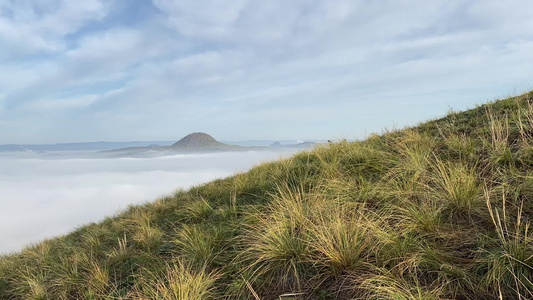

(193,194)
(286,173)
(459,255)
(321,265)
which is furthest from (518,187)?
(193,194)

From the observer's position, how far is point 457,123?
8.11 metres

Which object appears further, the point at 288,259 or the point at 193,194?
the point at 193,194

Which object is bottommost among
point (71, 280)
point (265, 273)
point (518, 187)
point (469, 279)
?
point (71, 280)

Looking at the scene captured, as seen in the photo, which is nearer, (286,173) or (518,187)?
(518,187)

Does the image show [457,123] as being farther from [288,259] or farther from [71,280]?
[71,280]

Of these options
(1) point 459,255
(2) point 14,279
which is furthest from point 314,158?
(2) point 14,279

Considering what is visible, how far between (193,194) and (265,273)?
6.09 m

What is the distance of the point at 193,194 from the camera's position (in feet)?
29.0

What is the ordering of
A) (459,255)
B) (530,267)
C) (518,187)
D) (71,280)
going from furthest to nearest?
(71,280) < (518,187) < (459,255) < (530,267)

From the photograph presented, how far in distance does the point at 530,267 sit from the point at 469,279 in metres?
0.41

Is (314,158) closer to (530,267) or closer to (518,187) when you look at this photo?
(518,187)

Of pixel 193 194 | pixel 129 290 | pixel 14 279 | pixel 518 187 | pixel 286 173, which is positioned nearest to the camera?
pixel 518 187

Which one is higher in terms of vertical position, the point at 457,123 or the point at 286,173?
the point at 457,123

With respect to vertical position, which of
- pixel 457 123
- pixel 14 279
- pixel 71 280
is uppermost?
pixel 457 123
